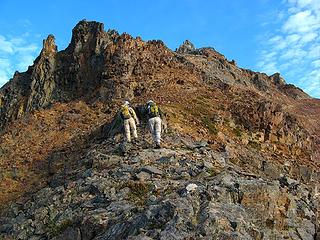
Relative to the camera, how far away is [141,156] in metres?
21.9

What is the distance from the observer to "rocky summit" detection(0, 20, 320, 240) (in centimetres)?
1459

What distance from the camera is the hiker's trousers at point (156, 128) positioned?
75.7 feet

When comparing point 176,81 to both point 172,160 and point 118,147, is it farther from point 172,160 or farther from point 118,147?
point 172,160

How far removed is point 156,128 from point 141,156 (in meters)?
1.82

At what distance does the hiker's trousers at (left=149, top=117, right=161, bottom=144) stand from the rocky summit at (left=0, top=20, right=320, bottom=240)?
0.60m

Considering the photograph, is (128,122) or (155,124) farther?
(128,122)

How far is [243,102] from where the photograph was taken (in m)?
36.0

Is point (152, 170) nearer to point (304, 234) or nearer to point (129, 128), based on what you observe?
point (129, 128)

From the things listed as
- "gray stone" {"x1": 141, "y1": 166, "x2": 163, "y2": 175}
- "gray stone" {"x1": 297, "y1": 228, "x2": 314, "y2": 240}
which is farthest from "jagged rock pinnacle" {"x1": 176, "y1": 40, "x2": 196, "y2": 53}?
"gray stone" {"x1": 297, "y1": 228, "x2": 314, "y2": 240}

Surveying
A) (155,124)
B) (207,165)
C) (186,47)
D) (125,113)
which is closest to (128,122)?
(125,113)

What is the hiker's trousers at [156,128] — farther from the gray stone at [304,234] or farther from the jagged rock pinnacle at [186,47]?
the jagged rock pinnacle at [186,47]

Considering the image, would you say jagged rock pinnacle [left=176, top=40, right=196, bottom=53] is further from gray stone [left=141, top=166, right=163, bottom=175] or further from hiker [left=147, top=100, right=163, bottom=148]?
gray stone [left=141, top=166, right=163, bottom=175]

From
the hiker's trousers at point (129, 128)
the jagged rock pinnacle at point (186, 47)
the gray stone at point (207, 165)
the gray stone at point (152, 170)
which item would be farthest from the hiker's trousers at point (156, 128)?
the jagged rock pinnacle at point (186, 47)

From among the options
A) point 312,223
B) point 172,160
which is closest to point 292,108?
point 172,160
